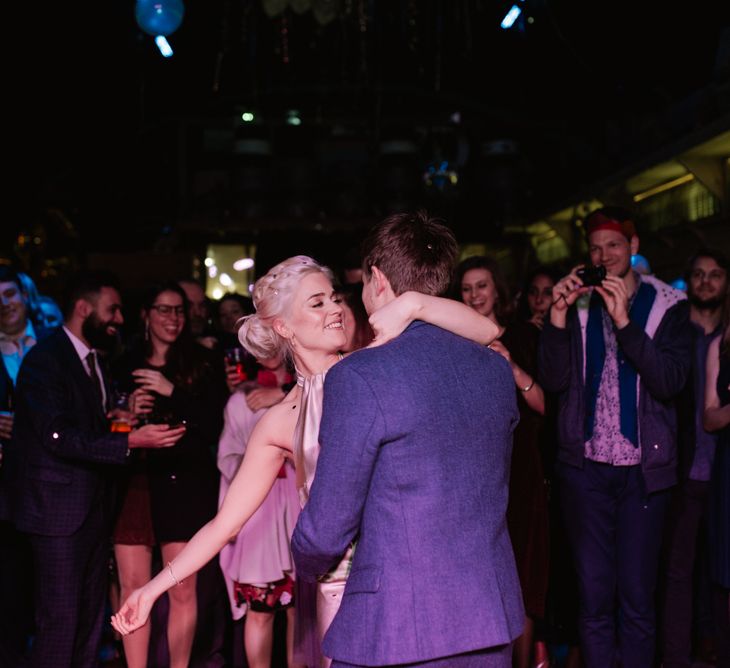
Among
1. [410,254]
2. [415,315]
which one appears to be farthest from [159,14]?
[415,315]

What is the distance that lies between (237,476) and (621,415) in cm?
173

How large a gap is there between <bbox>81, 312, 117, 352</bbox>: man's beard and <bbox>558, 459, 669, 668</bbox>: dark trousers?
195 cm

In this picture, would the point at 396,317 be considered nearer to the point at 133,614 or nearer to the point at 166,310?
the point at 133,614

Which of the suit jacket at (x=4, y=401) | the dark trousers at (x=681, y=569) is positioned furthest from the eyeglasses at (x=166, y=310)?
the dark trousers at (x=681, y=569)

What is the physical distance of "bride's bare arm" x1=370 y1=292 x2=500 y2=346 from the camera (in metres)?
1.80

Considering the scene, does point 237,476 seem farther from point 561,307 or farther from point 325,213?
point 325,213

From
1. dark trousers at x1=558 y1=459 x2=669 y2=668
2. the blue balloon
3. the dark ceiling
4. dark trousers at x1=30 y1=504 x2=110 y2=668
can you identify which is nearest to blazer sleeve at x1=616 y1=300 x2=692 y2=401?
dark trousers at x1=558 y1=459 x2=669 y2=668

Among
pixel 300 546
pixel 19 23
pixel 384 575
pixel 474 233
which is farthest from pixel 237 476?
pixel 474 233

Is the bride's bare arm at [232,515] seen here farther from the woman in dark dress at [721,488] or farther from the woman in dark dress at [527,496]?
the woman in dark dress at [721,488]

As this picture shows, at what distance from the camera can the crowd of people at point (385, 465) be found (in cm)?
169

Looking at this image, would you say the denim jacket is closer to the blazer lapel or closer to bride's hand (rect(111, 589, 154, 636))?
the blazer lapel

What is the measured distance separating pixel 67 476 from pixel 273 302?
1571mm

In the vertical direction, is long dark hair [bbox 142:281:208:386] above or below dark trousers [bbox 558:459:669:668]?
above

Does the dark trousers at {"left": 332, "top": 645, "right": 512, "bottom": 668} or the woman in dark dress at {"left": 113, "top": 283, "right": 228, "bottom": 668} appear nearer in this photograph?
the dark trousers at {"left": 332, "top": 645, "right": 512, "bottom": 668}
